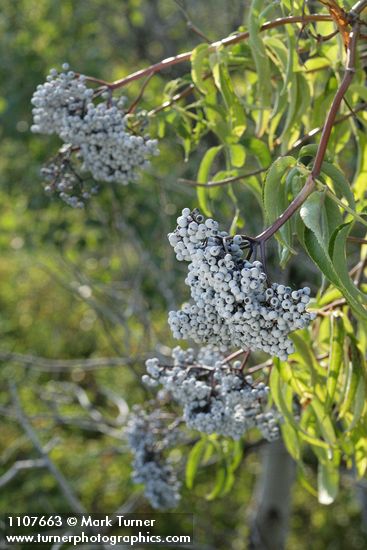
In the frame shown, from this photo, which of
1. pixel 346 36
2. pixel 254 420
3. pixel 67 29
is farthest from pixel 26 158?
pixel 346 36

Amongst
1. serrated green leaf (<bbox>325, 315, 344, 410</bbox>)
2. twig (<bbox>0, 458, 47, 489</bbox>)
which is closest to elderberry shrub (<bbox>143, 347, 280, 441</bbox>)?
serrated green leaf (<bbox>325, 315, 344, 410</bbox>)

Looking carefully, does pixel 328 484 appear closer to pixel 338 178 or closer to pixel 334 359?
pixel 334 359

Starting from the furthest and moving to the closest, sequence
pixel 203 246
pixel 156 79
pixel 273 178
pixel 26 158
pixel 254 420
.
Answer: pixel 26 158, pixel 156 79, pixel 254 420, pixel 273 178, pixel 203 246

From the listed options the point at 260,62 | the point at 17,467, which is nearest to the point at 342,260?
the point at 260,62

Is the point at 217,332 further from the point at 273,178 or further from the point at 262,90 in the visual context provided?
the point at 262,90

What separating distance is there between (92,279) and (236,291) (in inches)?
114

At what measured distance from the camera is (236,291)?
935 mm

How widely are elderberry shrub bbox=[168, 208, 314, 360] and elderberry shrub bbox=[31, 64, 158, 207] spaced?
0.50 metres

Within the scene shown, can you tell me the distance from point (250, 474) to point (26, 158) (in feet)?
8.84

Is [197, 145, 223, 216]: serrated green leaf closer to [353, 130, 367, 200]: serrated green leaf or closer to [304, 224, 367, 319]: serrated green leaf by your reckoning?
[353, 130, 367, 200]: serrated green leaf

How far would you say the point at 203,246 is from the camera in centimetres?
98

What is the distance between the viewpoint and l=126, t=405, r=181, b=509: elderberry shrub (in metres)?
1.98

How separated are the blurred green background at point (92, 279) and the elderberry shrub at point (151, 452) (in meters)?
0.65

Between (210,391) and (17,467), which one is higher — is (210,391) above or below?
below
